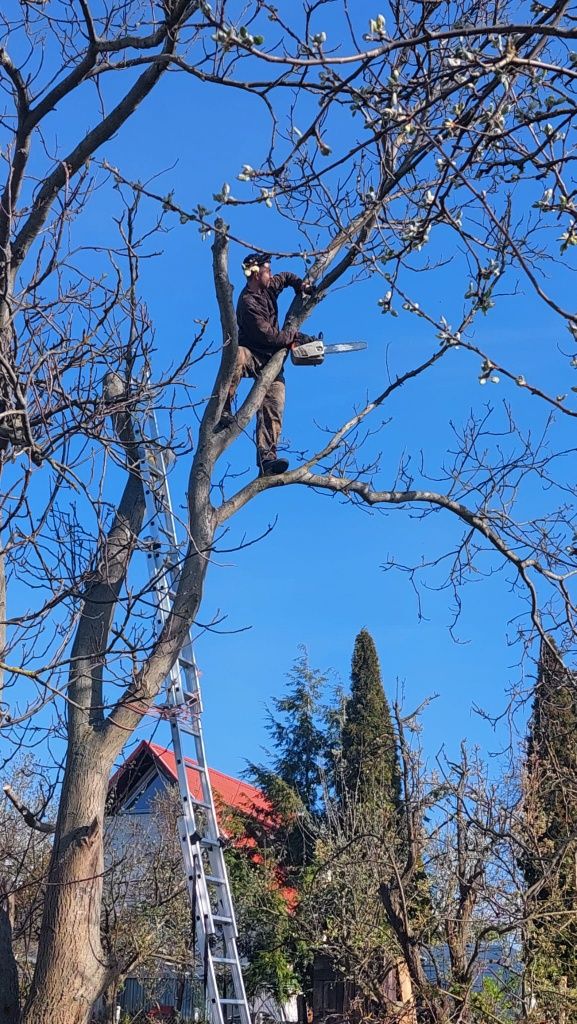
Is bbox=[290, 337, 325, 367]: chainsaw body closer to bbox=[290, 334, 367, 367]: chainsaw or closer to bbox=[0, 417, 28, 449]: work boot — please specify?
bbox=[290, 334, 367, 367]: chainsaw

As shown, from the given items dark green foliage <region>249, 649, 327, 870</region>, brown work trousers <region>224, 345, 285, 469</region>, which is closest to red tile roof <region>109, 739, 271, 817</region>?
dark green foliage <region>249, 649, 327, 870</region>

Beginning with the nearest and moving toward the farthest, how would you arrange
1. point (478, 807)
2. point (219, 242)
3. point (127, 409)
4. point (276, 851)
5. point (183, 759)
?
point (127, 409), point (219, 242), point (183, 759), point (478, 807), point (276, 851)

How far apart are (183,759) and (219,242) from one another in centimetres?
299

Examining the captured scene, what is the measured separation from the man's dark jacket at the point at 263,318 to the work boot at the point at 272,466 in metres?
0.67

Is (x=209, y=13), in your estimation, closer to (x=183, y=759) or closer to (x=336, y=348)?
(x=336, y=348)

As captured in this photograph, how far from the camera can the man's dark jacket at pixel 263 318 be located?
6.24 m

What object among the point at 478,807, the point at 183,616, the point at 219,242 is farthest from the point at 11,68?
the point at 478,807

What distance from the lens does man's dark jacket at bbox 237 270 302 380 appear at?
20.5 feet

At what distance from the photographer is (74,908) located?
471 centimetres

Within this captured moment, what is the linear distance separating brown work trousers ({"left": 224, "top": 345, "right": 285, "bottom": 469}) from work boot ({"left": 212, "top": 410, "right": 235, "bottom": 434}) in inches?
2.4

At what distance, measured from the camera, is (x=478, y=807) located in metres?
8.53

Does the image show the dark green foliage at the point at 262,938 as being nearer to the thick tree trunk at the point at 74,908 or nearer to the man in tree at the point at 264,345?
the man in tree at the point at 264,345

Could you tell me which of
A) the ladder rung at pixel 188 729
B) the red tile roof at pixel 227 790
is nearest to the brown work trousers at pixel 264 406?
the ladder rung at pixel 188 729

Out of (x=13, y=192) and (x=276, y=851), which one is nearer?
(x=13, y=192)
